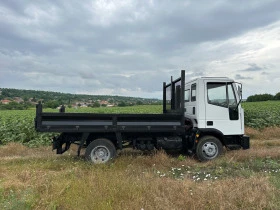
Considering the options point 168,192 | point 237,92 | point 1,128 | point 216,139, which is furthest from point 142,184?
point 1,128

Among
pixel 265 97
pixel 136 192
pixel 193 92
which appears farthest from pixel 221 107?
pixel 265 97

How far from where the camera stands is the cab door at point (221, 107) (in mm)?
8820

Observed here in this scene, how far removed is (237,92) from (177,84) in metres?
1.97

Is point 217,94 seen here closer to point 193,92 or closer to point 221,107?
point 221,107

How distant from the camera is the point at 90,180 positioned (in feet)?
17.7

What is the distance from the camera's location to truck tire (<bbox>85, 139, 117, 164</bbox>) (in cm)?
816

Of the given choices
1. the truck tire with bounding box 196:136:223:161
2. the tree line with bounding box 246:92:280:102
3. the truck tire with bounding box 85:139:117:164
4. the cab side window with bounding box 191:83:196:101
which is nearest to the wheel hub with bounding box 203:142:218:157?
the truck tire with bounding box 196:136:223:161

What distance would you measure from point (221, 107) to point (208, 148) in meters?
1.39

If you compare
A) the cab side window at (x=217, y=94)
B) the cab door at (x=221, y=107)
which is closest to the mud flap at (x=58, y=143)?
the cab door at (x=221, y=107)

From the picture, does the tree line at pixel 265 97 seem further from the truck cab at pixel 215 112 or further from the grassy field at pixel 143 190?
the grassy field at pixel 143 190

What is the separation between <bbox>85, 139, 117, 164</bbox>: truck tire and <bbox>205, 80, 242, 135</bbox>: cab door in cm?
315

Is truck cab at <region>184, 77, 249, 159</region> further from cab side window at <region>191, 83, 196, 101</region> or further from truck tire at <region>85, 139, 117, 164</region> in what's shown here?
truck tire at <region>85, 139, 117, 164</region>

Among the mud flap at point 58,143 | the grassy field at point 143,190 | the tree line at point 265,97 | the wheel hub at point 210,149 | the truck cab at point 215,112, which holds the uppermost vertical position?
the tree line at point 265,97

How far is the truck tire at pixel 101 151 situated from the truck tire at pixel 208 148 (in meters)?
2.75
